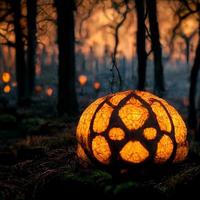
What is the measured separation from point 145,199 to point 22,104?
21099mm

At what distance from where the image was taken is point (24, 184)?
6930mm

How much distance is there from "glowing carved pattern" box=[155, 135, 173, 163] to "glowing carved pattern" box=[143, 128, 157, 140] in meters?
0.14

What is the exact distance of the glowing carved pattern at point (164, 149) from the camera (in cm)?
681

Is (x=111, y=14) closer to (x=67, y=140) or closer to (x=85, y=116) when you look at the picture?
(x=67, y=140)

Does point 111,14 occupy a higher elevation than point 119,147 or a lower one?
higher

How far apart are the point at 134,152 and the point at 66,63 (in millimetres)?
11352

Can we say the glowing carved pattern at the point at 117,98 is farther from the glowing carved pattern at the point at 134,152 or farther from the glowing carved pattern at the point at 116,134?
the glowing carved pattern at the point at 134,152

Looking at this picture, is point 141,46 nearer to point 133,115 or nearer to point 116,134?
point 133,115

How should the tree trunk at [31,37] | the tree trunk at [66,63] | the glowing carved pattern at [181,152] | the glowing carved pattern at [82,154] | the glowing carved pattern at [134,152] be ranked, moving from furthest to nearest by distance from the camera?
the tree trunk at [31,37], the tree trunk at [66,63], the glowing carved pattern at [82,154], the glowing carved pattern at [181,152], the glowing carved pattern at [134,152]

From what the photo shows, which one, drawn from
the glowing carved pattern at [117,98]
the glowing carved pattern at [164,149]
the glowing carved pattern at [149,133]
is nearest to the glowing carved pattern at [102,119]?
the glowing carved pattern at [117,98]

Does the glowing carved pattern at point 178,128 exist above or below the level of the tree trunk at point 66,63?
below

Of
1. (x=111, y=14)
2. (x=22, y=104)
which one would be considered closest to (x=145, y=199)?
(x=22, y=104)

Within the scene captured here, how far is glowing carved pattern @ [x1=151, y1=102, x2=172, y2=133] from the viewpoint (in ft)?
22.7

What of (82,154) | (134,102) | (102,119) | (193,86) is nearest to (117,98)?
(134,102)
